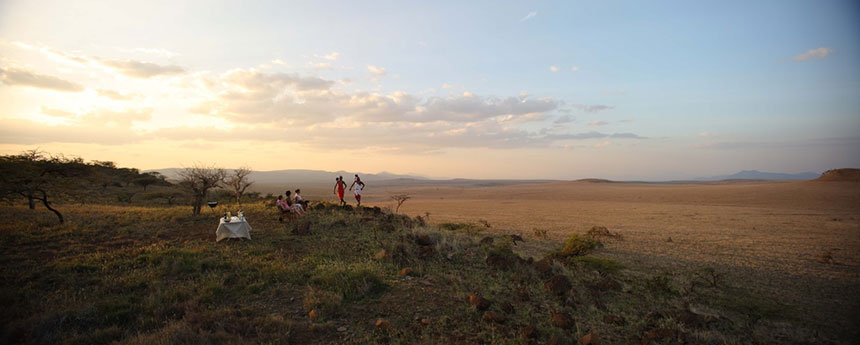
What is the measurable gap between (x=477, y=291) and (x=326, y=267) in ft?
12.0

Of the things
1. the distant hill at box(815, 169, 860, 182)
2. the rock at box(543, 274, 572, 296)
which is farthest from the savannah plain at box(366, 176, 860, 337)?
the distant hill at box(815, 169, 860, 182)

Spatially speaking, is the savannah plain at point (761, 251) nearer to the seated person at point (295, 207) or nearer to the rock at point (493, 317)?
the rock at point (493, 317)

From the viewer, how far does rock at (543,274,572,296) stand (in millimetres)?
7195

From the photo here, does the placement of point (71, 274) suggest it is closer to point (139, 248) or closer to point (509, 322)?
point (139, 248)

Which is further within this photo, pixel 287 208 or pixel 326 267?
pixel 287 208

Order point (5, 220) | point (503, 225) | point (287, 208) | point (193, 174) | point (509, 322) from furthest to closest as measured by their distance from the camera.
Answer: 1. point (503, 225)
2. point (193, 174)
3. point (287, 208)
4. point (5, 220)
5. point (509, 322)

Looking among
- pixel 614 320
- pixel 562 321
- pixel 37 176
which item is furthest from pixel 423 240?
pixel 37 176

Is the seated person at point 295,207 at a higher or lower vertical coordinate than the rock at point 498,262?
higher

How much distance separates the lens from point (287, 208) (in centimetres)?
1351

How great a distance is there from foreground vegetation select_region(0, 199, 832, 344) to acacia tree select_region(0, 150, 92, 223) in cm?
354

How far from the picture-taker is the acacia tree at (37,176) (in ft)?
42.4

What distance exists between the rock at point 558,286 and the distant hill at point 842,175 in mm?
63053

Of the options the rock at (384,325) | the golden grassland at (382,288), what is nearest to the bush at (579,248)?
the golden grassland at (382,288)

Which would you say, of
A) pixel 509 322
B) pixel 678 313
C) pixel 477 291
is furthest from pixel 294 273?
pixel 678 313
